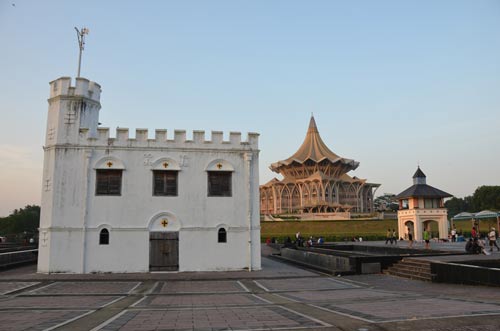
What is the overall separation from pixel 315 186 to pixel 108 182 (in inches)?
2494

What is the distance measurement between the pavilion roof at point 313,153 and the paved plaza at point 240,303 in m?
67.3

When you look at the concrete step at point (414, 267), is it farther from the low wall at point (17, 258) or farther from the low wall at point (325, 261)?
the low wall at point (17, 258)

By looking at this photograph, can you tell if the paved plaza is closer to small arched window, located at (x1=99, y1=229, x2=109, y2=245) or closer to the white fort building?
the white fort building

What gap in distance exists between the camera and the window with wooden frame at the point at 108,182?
78.6ft

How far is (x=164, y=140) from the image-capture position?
24797mm

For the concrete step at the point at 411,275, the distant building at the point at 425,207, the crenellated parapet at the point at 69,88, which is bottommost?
the concrete step at the point at 411,275

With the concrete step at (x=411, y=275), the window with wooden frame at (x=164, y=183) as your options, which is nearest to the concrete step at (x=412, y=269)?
the concrete step at (x=411, y=275)

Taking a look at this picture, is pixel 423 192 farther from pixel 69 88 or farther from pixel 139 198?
pixel 69 88

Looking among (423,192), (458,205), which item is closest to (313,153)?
(423,192)

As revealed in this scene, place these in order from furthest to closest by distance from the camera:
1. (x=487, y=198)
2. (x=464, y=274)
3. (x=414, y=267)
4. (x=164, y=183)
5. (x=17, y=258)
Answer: (x=487, y=198) → (x=17, y=258) → (x=164, y=183) → (x=414, y=267) → (x=464, y=274)

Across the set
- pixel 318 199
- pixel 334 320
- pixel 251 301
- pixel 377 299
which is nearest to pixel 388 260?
pixel 377 299

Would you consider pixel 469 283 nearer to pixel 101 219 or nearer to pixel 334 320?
pixel 334 320

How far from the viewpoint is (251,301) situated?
14008 mm

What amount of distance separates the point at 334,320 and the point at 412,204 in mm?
40300
